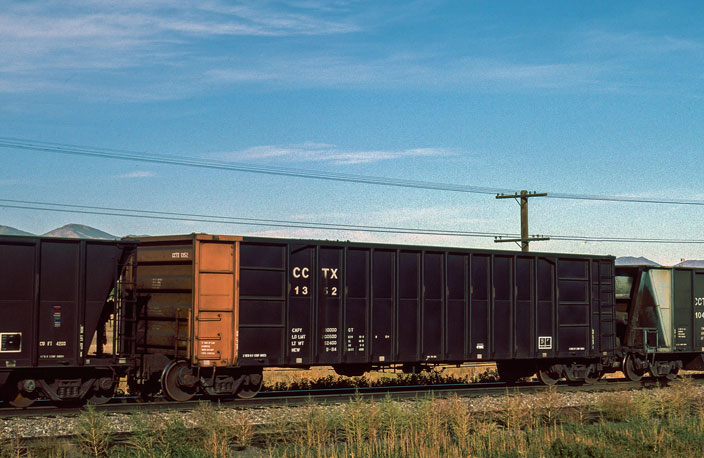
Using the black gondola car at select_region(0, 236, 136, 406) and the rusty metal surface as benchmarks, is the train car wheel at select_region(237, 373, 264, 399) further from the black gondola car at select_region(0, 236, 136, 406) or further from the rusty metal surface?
the black gondola car at select_region(0, 236, 136, 406)

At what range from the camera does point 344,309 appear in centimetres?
1927

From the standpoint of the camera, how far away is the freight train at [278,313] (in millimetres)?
16391

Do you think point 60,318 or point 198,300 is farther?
point 198,300

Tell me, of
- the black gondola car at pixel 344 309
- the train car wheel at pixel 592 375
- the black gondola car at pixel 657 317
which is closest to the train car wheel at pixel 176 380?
the black gondola car at pixel 344 309

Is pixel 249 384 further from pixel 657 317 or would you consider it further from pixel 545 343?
pixel 657 317

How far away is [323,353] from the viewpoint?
19.0m

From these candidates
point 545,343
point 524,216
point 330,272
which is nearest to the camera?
point 330,272

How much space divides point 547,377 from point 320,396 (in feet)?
26.4

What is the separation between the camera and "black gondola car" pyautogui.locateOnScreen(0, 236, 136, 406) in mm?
15930

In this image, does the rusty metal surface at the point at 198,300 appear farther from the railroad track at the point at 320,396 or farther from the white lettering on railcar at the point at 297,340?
the white lettering on railcar at the point at 297,340

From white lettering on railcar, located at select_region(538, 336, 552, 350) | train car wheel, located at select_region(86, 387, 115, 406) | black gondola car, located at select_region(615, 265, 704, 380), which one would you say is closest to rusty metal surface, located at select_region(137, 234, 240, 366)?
train car wheel, located at select_region(86, 387, 115, 406)

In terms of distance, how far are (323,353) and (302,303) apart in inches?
51.5

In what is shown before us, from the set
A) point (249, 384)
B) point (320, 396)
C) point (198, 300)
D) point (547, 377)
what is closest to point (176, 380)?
point (249, 384)

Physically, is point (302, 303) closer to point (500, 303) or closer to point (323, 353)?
point (323, 353)
